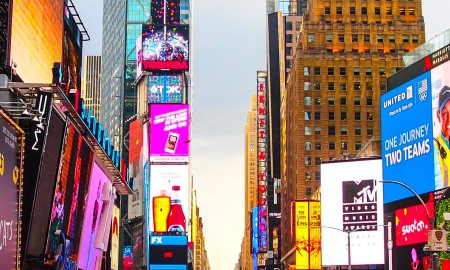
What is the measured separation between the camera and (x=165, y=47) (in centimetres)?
15475

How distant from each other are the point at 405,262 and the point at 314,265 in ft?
129

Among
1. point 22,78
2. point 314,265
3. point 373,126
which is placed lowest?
point 314,265

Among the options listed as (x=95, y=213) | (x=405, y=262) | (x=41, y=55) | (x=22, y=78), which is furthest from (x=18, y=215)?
(x=405, y=262)

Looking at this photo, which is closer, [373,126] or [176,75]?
[373,126]

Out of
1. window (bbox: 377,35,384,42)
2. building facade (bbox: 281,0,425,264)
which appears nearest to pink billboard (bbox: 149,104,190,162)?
building facade (bbox: 281,0,425,264)

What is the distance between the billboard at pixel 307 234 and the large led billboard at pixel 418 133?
32.9 metres

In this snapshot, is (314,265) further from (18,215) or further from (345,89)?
(18,215)

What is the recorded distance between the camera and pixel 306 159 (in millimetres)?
137875

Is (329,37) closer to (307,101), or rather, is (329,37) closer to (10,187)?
(307,101)

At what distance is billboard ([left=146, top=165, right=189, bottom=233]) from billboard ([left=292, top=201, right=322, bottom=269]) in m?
29.3

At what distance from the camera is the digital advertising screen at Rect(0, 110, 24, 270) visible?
29.2 metres

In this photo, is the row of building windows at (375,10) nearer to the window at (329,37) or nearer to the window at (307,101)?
the window at (329,37)

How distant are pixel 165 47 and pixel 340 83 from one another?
34025mm

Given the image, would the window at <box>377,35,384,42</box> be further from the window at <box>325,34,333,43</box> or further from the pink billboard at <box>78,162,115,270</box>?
the pink billboard at <box>78,162,115,270</box>
